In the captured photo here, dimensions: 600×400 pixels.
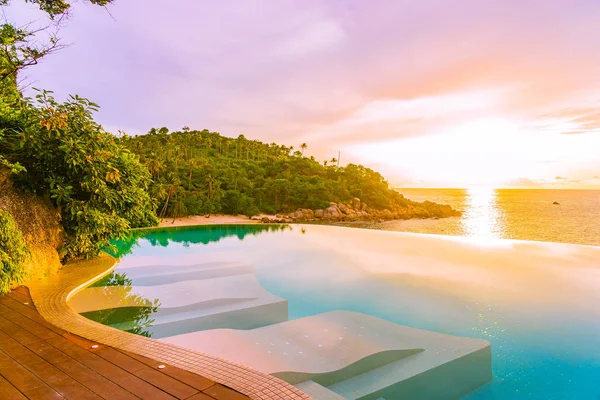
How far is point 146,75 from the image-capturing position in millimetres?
17203

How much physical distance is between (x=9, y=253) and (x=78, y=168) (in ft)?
8.83

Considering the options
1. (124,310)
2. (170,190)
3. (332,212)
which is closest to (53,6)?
(124,310)

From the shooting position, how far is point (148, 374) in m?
3.09

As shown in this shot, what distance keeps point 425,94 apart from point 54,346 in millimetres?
16936

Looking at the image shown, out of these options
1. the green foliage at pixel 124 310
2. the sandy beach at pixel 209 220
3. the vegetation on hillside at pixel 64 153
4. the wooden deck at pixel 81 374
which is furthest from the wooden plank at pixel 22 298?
the sandy beach at pixel 209 220

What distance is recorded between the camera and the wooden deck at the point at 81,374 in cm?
273

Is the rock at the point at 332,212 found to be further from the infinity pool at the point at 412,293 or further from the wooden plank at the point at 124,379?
the wooden plank at the point at 124,379

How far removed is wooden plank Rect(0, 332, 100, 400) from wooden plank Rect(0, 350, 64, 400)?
0.12ft

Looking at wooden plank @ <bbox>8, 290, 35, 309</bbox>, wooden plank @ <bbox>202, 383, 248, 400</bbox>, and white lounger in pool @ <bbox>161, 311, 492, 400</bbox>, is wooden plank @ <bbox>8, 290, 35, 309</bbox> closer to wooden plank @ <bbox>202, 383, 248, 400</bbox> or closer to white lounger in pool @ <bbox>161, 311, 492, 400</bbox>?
white lounger in pool @ <bbox>161, 311, 492, 400</bbox>

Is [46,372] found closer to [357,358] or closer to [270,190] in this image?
[357,358]

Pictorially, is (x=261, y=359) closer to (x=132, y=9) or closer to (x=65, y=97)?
(x=65, y=97)

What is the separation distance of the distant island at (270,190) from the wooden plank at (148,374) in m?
26.6

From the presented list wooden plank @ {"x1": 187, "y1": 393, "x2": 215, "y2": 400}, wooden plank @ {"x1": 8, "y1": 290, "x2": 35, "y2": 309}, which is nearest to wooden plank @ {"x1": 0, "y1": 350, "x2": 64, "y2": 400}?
wooden plank @ {"x1": 187, "y1": 393, "x2": 215, "y2": 400}

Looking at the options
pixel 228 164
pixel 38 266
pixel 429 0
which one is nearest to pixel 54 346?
pixel 38 266
